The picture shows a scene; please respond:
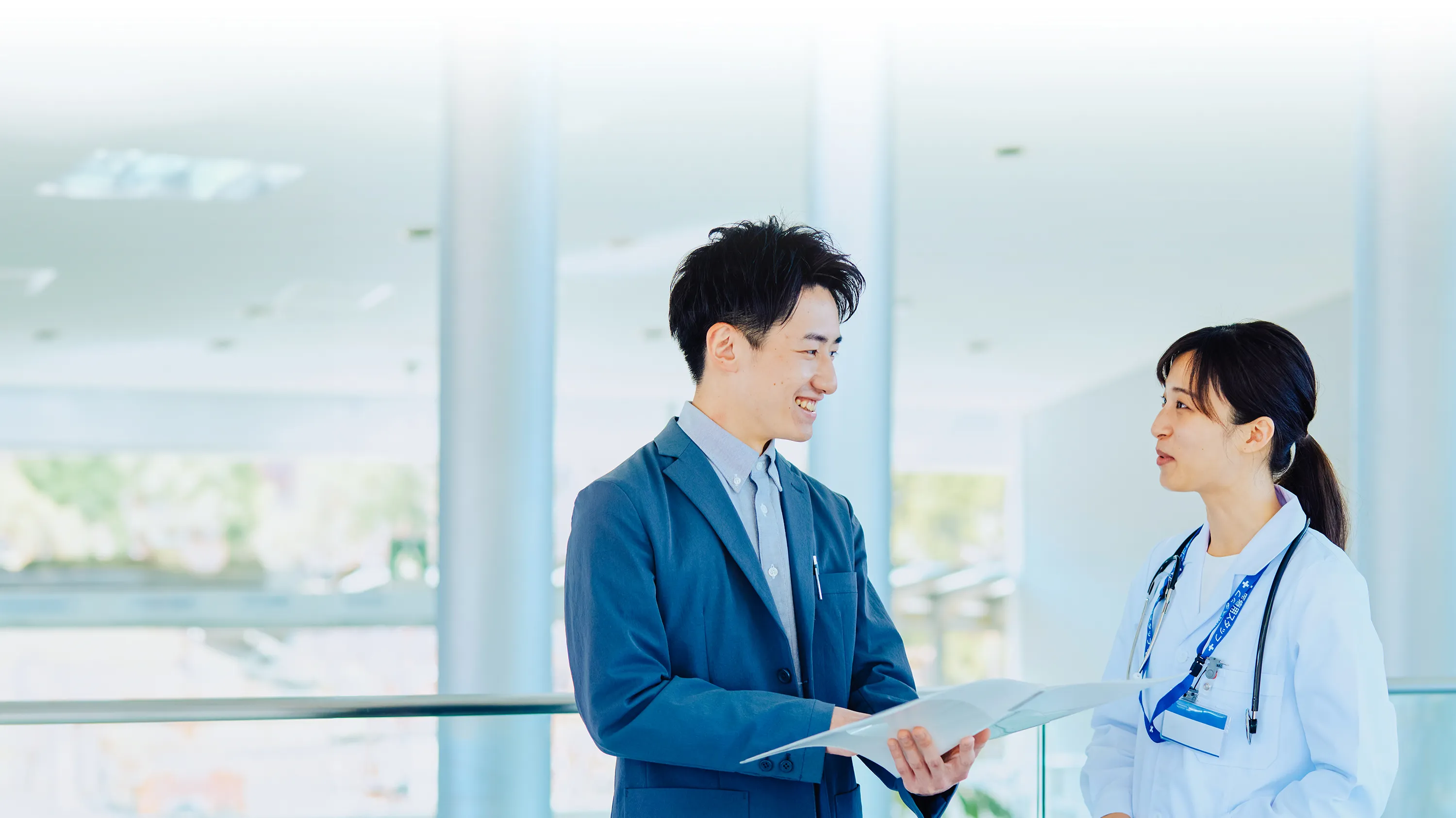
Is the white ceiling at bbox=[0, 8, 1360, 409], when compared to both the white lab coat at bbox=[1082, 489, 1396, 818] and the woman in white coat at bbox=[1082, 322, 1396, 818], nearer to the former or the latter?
the woman in white coat at bbox=[1082, 322, 1396, 818]

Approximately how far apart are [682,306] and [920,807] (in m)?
0.73

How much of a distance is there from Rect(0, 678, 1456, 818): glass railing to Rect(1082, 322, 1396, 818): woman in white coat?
1.85 feet

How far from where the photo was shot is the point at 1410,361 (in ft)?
12.9

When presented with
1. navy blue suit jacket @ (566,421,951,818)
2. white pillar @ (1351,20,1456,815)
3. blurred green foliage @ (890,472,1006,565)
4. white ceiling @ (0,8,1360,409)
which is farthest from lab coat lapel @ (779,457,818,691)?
blurred green foliage @ (890,472,1006,565)

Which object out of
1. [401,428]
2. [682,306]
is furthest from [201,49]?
[401,428]

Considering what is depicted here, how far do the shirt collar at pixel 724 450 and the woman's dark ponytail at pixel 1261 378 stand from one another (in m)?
0.63

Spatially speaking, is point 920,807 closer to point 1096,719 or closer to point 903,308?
point 1096,719

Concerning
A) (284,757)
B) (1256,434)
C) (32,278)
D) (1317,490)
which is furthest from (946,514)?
(1256,434)

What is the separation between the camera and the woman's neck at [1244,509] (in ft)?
6.37

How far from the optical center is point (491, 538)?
3660 millimetres

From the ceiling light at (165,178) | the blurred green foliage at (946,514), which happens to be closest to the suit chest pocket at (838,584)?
the ceiling light at (165,178)

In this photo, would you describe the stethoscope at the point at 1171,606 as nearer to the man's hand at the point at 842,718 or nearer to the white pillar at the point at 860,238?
the man's hand at the point at 842,718

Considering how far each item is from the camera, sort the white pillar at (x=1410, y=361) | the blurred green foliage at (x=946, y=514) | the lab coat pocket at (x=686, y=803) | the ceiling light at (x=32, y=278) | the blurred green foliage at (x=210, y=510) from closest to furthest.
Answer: the lab coat pocket at (x=686, y=803) < the white pillar at (x=1410, y=361) < the ceiling light at (x=32, y=278) < the blurred green foliage at (x=210, y=510) < the blurred green foliage at (x=946, y=514)

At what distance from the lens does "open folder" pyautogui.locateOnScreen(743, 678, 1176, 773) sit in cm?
145
